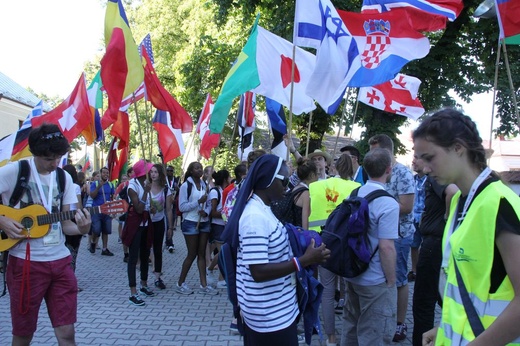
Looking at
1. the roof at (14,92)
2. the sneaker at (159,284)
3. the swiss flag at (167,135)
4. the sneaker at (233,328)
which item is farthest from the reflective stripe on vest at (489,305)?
the roof at (14,92)

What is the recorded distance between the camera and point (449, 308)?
1818 millimetres

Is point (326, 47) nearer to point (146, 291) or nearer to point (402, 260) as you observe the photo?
point (402, 260)

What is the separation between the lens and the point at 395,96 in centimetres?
797

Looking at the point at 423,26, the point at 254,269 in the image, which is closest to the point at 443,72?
the point at 423,26

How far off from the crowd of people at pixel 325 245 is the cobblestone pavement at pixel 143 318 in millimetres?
293

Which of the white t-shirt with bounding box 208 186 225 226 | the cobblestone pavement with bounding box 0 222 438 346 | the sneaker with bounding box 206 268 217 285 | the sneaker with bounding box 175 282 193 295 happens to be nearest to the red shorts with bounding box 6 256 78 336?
the cobblestone pavement with bounding box 0 222 438 346

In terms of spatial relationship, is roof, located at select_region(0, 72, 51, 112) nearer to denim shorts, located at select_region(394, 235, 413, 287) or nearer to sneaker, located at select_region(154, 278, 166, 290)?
sneaker, located at select_region(154, 278, 166, 290)

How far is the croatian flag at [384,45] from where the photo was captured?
6262mm

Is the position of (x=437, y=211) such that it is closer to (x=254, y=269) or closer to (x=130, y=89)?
(x=254, y=269)

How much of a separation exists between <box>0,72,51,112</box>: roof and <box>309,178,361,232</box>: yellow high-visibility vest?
28569 mm

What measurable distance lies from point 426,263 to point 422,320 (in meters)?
0.56

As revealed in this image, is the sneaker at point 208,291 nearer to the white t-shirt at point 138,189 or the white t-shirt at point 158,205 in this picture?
the white t-shirt at point 158,205

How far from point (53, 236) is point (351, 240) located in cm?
246

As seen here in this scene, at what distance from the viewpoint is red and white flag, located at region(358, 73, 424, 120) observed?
7898 mm
